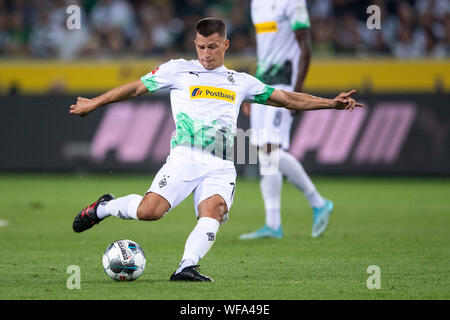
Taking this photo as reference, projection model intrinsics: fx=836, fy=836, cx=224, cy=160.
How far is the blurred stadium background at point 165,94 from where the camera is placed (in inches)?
654

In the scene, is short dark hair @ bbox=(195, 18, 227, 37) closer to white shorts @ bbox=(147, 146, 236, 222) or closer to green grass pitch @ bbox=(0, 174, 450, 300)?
white shorts @ bbox=(147, 146, 236, 222)

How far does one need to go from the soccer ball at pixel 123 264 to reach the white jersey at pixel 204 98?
3.25 feet

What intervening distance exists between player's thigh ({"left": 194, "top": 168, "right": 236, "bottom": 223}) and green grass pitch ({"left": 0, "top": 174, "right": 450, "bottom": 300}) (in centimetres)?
53

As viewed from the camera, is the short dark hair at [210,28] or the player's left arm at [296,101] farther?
the player's left arm at [296,101]

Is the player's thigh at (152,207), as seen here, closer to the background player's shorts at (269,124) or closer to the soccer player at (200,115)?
the soccer player at (200,115)

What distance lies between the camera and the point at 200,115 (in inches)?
265

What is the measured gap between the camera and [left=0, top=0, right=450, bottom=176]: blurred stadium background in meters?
16.6

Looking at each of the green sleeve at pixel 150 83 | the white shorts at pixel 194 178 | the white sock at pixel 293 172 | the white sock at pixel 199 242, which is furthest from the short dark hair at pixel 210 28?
the white sock at pixel 293 172

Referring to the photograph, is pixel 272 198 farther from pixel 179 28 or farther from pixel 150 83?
pixel 179 28

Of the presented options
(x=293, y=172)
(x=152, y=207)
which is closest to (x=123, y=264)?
(x=152, y=207)

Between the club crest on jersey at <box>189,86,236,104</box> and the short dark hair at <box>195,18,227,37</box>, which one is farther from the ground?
the short dark hair at <box>195,18,227,37</box>

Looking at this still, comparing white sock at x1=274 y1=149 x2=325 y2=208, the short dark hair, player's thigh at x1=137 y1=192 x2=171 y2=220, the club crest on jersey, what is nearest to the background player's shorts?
white sock at x1=274 y1=149 x2=325 y2=208

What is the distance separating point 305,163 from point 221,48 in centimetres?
1021

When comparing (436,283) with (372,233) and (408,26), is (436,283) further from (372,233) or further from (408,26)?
(408,26)
